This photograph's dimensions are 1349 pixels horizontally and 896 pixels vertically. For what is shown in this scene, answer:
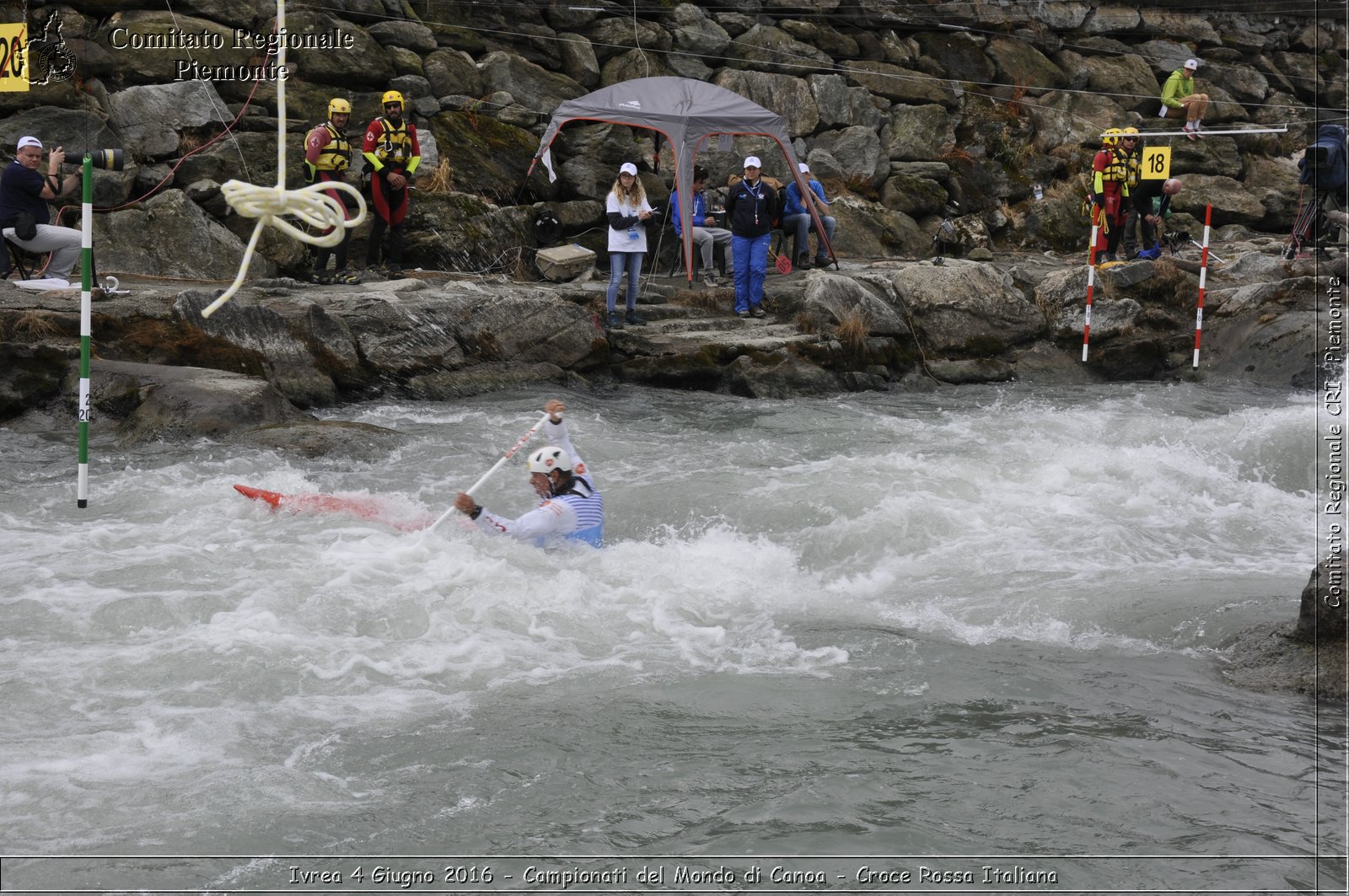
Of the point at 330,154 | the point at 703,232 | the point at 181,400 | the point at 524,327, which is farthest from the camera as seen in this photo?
the point at 703,232

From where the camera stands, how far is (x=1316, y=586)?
236 inches

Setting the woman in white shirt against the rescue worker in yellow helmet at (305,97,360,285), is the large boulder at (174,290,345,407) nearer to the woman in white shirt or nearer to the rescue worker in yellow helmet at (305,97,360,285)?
the rescue worker in yellow helmet at (305,97,360,285)

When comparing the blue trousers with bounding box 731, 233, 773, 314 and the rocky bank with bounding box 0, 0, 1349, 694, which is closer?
the rocky bank with bounding box 0, 0, 1349, 694

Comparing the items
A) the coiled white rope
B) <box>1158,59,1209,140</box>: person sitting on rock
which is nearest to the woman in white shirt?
the coiled white rope

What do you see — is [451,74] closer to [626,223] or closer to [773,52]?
[626,223]

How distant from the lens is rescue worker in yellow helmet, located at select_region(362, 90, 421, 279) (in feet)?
41.6

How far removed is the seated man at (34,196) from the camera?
34.0ft

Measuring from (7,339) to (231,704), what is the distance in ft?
19.4

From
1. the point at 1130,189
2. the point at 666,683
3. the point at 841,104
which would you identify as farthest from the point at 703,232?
the point at 666,683

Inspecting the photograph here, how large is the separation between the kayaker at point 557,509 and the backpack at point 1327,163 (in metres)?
11.7

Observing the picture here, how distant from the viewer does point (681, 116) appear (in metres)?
15.2

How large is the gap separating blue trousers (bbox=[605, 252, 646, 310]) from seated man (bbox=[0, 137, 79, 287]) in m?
5.18

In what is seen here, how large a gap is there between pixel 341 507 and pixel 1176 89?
59.4 ft

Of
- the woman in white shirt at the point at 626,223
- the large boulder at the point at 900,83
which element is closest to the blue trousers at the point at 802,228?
the woman in white shirt at the point at 626,223
